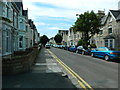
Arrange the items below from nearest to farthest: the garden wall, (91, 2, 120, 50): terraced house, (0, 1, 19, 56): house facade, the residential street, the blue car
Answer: the residential street
the garden wall
(0, 1, 19, 56): house facade
the blue car
(91, 2, 120, 50): terraced house

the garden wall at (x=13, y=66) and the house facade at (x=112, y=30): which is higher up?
the house facade at (x=112, y=30)

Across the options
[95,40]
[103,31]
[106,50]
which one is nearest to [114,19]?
[103,31]

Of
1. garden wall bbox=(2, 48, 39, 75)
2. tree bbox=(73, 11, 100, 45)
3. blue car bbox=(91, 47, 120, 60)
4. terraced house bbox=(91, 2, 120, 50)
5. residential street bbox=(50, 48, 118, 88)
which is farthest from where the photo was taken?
tree bbox=(73, 11, 100, 45)

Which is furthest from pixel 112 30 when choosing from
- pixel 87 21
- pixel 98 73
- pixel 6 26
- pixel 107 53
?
pixel 6 26

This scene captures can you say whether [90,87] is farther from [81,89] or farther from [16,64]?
[16,64]

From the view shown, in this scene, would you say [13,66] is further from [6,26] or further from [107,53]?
[107,53]

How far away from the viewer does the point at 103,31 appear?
31859 millimetres

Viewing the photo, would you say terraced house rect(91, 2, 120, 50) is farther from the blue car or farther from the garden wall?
the garden wall

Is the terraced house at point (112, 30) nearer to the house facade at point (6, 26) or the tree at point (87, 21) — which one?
the tree at point (87, 21)

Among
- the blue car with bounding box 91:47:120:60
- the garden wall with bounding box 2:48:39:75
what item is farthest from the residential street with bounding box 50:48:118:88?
the garden wall with bounding box 2:48:39:75

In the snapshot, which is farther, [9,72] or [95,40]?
[95,40]

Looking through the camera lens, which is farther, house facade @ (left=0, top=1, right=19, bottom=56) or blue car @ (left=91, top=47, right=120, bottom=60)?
blue car @ (left=91, top=47, right=120, bottom=60)

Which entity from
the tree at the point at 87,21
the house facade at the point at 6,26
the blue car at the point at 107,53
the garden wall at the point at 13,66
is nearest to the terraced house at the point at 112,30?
the tree at the point at 87,21

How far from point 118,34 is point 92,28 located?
5.24 meters
